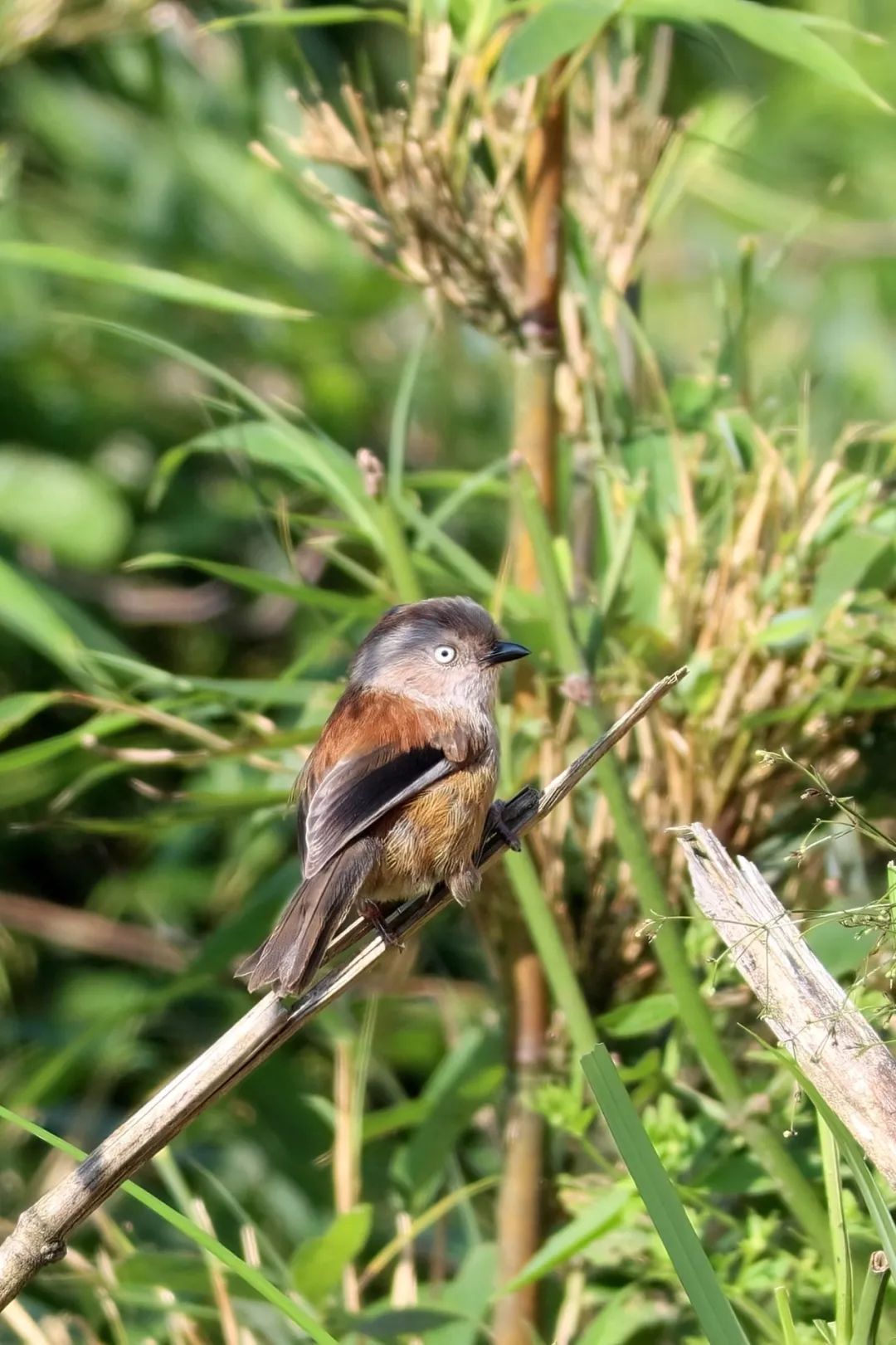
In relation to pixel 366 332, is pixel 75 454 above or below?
below

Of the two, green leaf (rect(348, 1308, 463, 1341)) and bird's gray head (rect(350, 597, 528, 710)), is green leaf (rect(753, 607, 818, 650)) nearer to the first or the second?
bird's gray head (rect(350, 597, 528, 710))

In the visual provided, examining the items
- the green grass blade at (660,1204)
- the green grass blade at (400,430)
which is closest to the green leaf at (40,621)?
the green grass blade at (400,430)

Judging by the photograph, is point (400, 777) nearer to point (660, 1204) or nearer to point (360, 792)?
point (360, 792)

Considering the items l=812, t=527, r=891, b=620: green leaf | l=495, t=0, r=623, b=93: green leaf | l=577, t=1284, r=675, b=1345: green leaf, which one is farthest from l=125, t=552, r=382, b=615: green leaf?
l=577, t=1284, r=675, b=1345: green leaf

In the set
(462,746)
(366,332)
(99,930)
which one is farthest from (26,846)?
(462,746)

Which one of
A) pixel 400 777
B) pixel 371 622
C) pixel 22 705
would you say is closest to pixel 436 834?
pixel 400 777

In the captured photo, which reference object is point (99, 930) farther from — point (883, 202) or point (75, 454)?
point (883, 202)
